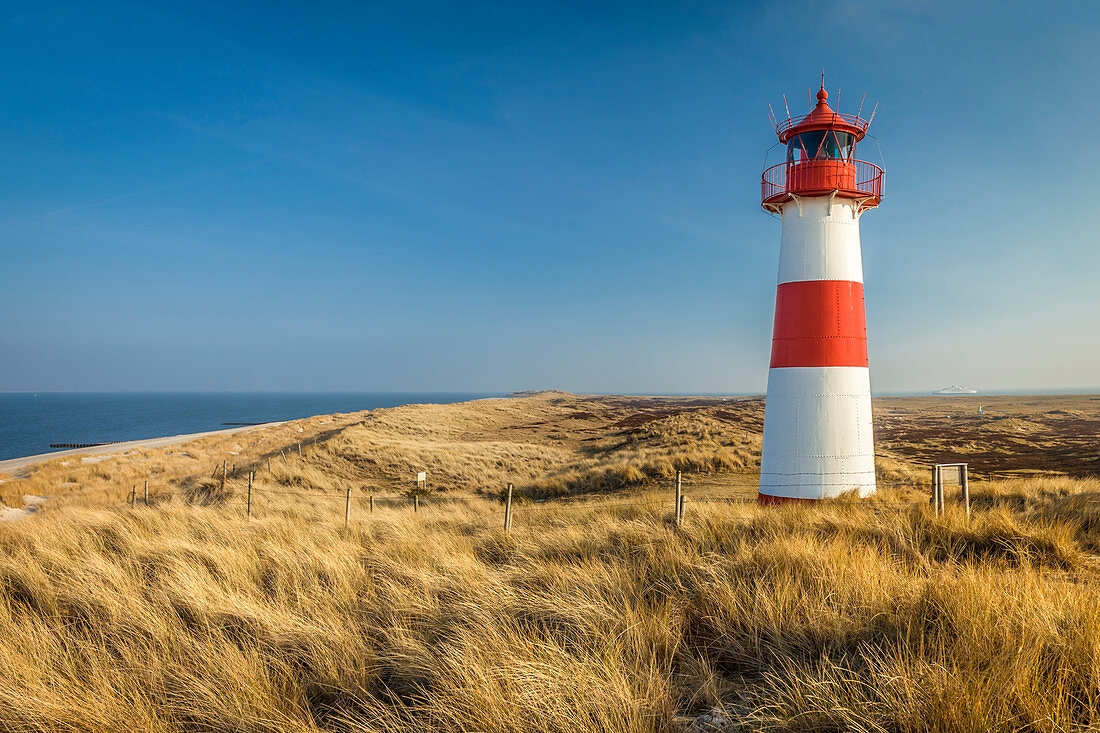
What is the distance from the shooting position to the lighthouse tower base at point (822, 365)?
9.80m

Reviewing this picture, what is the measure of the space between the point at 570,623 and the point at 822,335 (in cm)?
805

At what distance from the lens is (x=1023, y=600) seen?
12.1 ft

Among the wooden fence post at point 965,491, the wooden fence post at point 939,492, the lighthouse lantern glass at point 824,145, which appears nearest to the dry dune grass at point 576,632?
the wooden fence post at point 965,491

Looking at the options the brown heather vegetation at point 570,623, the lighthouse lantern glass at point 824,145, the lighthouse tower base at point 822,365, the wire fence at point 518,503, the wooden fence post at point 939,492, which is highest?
the lighthouse lantern glass at point 824,145

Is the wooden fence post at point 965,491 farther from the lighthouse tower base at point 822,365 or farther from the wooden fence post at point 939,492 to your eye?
the lighthouse tower base at point 822,365

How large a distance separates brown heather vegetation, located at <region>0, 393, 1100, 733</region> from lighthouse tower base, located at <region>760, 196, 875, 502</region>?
149cm

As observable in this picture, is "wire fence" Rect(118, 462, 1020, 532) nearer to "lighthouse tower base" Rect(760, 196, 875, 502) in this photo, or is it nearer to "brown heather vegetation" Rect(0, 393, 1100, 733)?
"brown heather vegetation" Rect(0, 393, 1100, 733)

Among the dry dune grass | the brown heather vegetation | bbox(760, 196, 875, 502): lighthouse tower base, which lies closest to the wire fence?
the brown heather vegetation

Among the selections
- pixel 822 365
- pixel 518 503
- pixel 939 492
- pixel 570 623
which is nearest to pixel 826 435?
pixel 822 365

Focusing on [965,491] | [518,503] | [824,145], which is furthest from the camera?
[518,503]

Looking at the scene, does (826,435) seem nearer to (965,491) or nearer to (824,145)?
(965,491)

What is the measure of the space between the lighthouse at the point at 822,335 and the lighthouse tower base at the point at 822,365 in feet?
0.06

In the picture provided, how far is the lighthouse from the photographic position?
32.2 feet

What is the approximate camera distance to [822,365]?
9828mm
